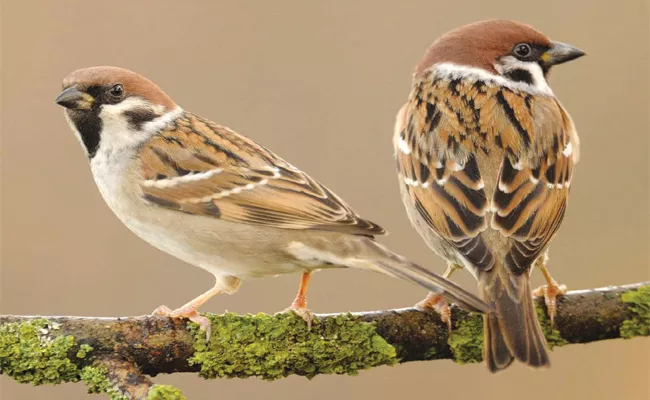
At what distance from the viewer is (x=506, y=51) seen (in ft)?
17.0

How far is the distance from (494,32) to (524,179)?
2.63 feet

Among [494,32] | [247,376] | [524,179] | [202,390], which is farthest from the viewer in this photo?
[202,390]

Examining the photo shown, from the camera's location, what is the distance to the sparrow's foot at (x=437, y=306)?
4.37 m

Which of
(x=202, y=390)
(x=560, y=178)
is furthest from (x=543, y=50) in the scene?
(x=202, y=390)

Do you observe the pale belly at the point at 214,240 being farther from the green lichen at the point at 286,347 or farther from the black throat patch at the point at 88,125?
the green lichen at the point at 286,347

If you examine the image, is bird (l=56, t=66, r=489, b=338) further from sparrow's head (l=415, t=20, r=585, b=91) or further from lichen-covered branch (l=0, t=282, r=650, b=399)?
sparrow's head (l=415, t=20, r=585, b=91)

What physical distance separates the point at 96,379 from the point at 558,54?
2.73 m

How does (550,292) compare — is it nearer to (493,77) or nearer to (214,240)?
(493,77)

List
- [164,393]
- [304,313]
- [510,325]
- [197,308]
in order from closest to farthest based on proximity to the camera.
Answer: [164,393], [510,325], [304,313], [197,308]

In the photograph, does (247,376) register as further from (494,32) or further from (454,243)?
(494,32)

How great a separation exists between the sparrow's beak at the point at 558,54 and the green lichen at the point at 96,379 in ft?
8.72

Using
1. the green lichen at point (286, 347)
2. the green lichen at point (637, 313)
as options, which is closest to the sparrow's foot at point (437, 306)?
the green lichen at point (286, 347)

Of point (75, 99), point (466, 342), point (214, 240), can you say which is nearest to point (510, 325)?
point (466, 342)

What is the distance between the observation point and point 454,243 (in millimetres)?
4590
